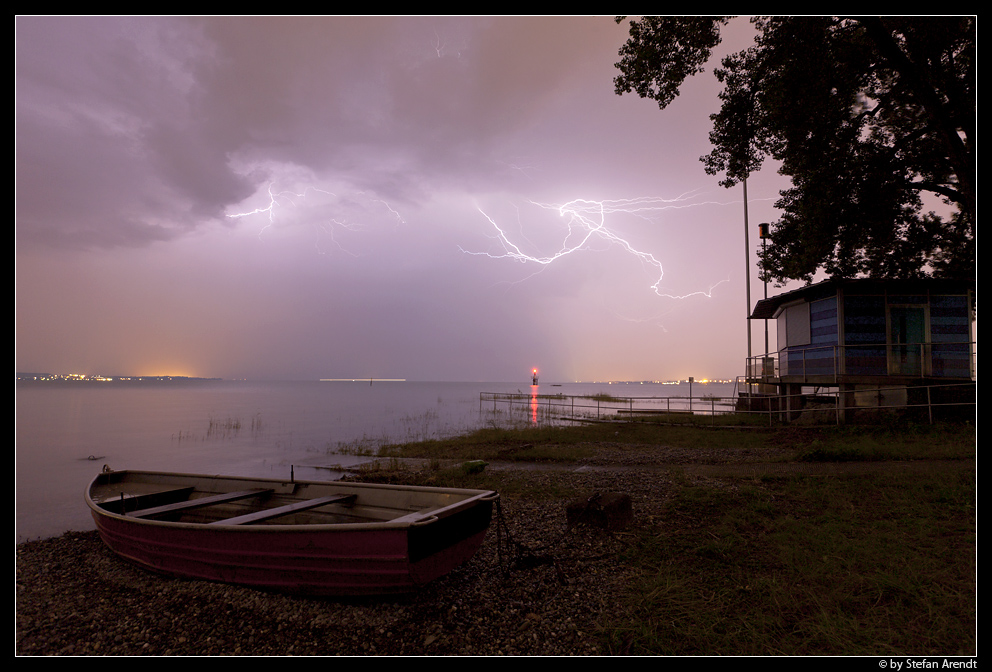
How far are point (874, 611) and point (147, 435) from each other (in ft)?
113

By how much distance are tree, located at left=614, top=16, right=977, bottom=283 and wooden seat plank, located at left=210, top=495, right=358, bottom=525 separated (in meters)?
8.28

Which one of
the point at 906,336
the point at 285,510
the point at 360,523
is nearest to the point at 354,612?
the point at 360,523

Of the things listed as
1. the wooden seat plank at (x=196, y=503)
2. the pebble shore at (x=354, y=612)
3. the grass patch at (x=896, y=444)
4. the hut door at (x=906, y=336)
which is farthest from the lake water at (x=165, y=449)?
the hut door at (x=906, y=336)

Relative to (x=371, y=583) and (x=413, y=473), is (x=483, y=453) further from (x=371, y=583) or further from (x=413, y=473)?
(x=371, y=583)

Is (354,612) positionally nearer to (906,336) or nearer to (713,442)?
(713,442)

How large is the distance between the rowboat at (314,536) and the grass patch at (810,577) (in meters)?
1.99

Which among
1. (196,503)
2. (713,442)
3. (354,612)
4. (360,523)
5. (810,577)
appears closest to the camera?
(810,577)

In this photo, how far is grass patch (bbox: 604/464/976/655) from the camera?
408 cm

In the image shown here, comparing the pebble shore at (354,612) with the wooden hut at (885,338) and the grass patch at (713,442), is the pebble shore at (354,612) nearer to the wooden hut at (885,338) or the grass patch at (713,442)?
the grass patch at (713,442)

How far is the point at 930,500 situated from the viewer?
7367mm

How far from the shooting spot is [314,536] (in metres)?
5.34

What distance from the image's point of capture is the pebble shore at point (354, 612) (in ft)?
15.1

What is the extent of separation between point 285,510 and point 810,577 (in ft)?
20.8
